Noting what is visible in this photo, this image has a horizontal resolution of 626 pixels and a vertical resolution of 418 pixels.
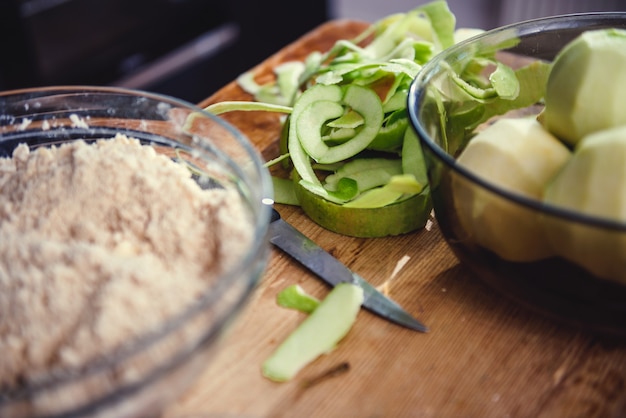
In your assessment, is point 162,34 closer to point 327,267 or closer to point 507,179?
point 327,267

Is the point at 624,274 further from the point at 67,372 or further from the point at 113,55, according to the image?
the point at 113,55

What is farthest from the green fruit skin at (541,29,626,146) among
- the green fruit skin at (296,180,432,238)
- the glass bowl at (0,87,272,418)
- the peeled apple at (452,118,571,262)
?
the glass bowl at (0,87,272,418)

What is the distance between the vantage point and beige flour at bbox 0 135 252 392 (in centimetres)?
52

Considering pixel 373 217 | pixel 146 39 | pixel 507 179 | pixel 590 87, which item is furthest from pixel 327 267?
pixel 146 39

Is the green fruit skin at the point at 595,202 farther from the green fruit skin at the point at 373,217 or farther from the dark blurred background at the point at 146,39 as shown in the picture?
the dark blurred background at the point at 146,39

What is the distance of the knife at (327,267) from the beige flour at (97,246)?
10cm

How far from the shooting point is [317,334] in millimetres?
632

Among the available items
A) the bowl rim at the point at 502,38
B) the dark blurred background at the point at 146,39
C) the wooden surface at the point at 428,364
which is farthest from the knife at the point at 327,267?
the dark blurred background at the point at 146,39

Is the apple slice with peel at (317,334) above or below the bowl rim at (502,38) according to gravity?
below

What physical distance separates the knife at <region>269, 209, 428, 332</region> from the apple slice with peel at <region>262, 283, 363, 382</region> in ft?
0.07

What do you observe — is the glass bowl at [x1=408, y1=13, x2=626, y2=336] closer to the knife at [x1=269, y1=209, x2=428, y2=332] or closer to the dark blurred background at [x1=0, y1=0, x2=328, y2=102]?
the knife at [x1=269, y1=209, x2=428, y2=332]

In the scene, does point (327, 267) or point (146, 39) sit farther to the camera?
point (146, 39)

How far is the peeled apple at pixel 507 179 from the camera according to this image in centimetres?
59

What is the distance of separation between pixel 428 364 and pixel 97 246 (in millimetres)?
319
